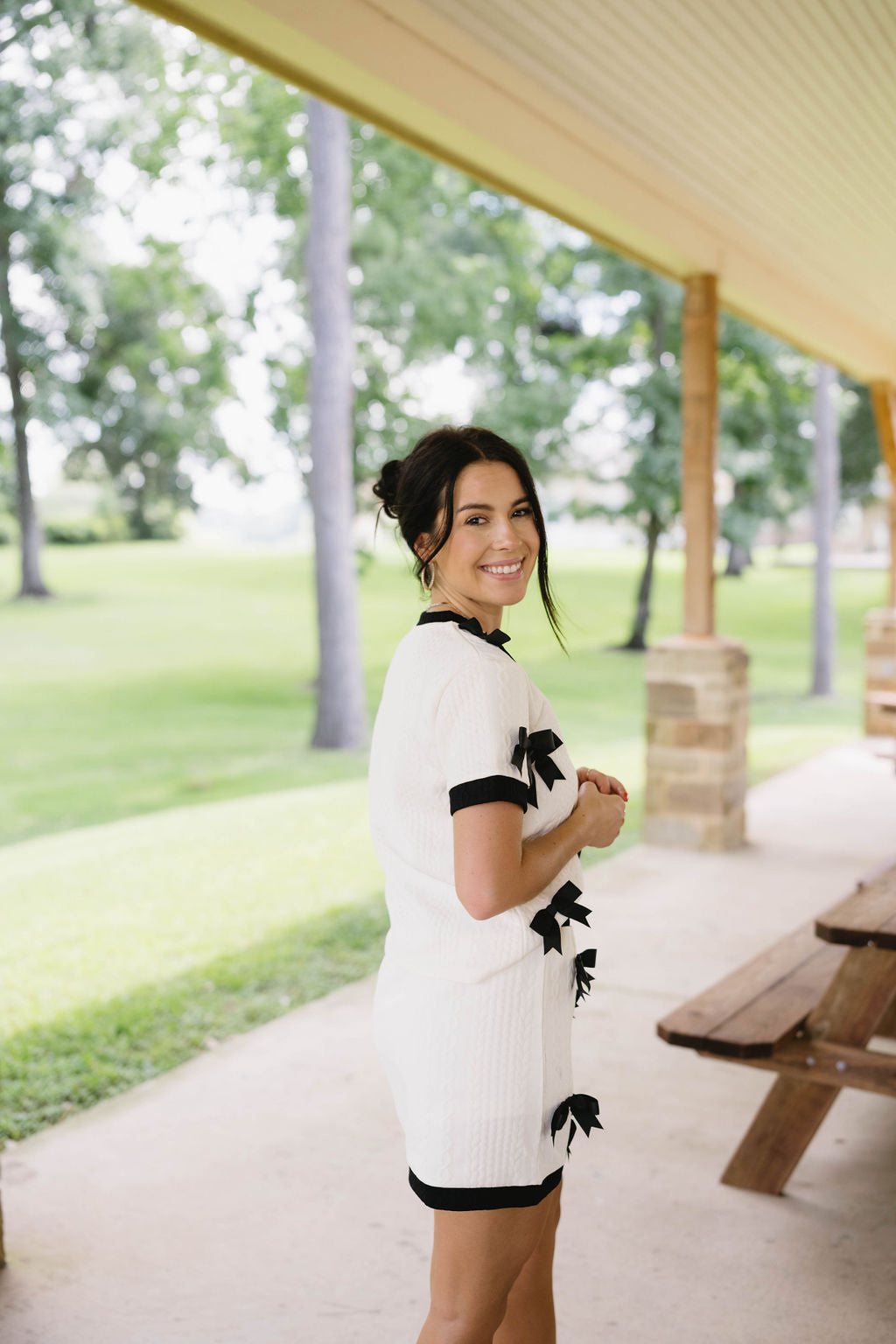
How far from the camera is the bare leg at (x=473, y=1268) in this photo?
1514 mm

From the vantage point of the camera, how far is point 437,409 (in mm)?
24031

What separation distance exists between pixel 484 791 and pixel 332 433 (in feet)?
35.8

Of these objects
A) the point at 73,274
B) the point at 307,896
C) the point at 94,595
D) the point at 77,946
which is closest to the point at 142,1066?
the point at 77,946

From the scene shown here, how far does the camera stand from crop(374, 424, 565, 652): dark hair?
63.7 inches

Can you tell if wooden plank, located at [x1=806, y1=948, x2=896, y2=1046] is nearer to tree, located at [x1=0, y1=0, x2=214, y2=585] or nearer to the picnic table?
the picnic table

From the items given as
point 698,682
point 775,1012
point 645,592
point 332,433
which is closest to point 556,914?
point 775,1012

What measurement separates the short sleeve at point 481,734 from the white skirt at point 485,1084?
0.73 ft

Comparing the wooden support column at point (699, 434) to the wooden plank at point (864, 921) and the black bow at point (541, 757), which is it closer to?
the wooden plank at point (864, 921)

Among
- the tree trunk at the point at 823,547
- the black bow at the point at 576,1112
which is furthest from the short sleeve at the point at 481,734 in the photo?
the tree trunk at the point at 823,547

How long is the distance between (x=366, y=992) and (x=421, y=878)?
2.92 m

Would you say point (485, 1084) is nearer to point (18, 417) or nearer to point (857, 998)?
point (857, 998)

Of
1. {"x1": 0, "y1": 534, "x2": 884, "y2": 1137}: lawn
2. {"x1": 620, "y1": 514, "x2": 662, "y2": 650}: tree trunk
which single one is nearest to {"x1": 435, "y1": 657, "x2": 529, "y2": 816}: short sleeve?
{"x1": 0, "y1": 534, "x2": 884, "y2": 1137}: lawn

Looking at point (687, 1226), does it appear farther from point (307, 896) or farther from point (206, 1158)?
point (307, 896)

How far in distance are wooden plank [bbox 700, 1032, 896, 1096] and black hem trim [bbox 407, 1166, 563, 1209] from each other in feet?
3.95
